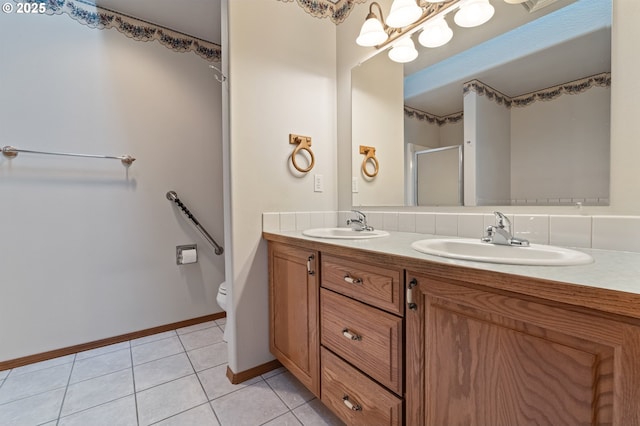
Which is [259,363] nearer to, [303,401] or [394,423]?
[303,401]

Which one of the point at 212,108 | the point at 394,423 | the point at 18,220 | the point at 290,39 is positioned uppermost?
the point at 290,39

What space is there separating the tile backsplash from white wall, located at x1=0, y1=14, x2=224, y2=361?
1100 millimetres

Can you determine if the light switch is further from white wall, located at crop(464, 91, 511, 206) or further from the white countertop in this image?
the white countertop

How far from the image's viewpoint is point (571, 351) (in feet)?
1.68

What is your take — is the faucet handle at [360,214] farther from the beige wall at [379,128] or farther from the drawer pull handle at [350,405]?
the drawer pull handle at [350,405]

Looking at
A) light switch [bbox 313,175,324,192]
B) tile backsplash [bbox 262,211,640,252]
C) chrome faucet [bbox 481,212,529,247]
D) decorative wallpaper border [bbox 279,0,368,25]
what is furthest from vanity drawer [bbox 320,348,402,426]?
decorative wallpaper border [bbox 279,0,368,25]

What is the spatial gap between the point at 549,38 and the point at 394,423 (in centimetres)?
144

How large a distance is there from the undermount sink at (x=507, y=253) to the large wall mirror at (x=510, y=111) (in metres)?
0.25

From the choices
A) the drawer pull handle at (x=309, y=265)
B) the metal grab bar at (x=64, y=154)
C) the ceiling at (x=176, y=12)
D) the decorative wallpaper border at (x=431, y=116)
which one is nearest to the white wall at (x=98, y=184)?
the metal grab bar at (x=64, y=154)

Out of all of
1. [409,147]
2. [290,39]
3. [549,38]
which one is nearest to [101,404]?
[409,147]

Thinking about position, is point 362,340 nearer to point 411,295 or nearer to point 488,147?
point 411,295

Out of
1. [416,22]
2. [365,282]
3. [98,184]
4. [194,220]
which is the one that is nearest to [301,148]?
[416,22]

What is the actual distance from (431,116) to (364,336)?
1.09m

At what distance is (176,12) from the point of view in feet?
6.30
